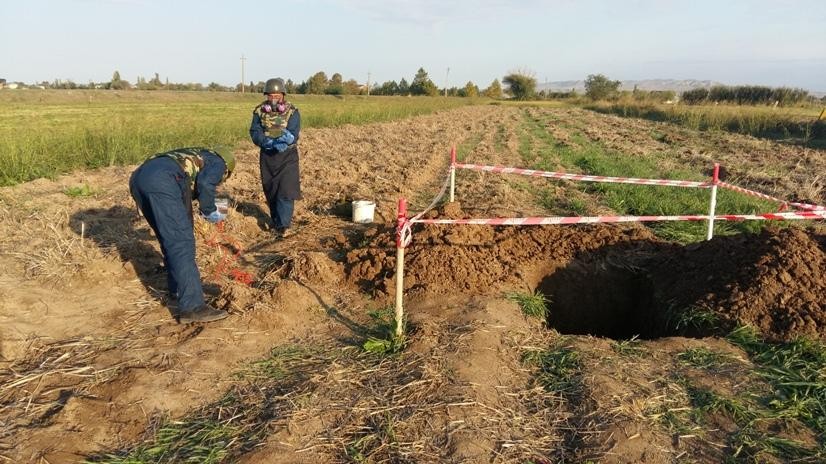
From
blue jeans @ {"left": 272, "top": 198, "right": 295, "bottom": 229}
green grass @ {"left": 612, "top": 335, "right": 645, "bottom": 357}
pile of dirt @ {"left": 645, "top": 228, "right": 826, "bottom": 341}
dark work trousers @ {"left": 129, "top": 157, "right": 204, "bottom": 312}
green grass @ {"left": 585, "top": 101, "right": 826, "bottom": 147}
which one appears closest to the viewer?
green grass @ {"left": 612, "top": 335, "right": 645, "bottom": 357}

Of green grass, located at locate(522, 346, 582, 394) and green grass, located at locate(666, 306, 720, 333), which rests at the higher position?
green grass, located at locate(666, 306, 720, 333)

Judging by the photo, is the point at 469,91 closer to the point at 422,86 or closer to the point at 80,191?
the point at 422,86

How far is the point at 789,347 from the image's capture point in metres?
4.02

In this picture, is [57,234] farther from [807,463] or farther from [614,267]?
[807,463]

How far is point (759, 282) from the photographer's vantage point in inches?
178

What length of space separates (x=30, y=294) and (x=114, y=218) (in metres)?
2.68

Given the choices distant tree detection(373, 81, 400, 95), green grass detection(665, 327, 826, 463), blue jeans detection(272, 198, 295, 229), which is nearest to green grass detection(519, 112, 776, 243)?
green grass detection(665, 327, 826, 463)

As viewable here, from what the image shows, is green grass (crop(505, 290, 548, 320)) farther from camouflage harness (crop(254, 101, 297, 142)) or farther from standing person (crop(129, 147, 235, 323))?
camouflage harness (crop(254, 101, 297, 142))

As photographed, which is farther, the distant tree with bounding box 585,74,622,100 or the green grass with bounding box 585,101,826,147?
the distant tree with bounding box 585,74,622,100

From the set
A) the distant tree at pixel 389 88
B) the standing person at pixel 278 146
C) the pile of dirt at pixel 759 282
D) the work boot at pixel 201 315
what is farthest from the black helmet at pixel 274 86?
the distant tree at pixel 389 88

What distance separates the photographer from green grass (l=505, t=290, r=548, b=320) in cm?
483

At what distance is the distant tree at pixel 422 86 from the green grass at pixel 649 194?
194ft

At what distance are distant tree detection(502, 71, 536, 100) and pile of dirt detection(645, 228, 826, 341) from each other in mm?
69188

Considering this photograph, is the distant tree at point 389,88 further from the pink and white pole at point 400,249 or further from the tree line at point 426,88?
the pink and white pole at point 400,249
